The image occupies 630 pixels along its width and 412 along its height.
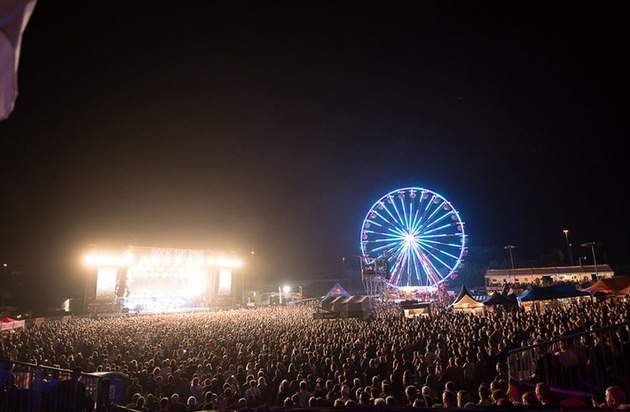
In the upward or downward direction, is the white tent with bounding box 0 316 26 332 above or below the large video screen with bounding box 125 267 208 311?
below

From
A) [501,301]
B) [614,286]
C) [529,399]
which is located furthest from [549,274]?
[529,399]

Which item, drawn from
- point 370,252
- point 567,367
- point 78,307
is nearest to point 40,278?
point 78,307

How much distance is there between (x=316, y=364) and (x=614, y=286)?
20403mm

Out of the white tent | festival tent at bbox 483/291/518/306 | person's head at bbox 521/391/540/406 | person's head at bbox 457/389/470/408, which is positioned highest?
festival tent at bbox 483/291/518/306

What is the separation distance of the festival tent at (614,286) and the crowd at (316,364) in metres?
10.0

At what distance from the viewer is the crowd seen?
7.03 m

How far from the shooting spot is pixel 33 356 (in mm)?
12859

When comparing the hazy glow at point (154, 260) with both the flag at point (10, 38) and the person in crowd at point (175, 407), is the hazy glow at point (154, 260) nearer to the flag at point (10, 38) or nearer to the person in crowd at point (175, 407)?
the person in crowd at point (175, 407)

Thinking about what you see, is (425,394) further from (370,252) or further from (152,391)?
(370,252)

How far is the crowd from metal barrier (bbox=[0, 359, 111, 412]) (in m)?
0.94

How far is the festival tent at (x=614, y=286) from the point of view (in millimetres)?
21562

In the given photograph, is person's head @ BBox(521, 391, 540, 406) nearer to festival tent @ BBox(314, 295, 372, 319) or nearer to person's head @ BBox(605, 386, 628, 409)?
person's head @ BBox(605, 386, 628, 409)

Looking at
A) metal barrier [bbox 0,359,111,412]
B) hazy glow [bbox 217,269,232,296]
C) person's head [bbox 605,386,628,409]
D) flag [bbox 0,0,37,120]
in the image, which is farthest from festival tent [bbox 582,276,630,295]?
hazy glow [bbox 217,269,232,296]

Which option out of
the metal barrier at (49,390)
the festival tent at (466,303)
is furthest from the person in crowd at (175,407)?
the festival tent at (466,303)
